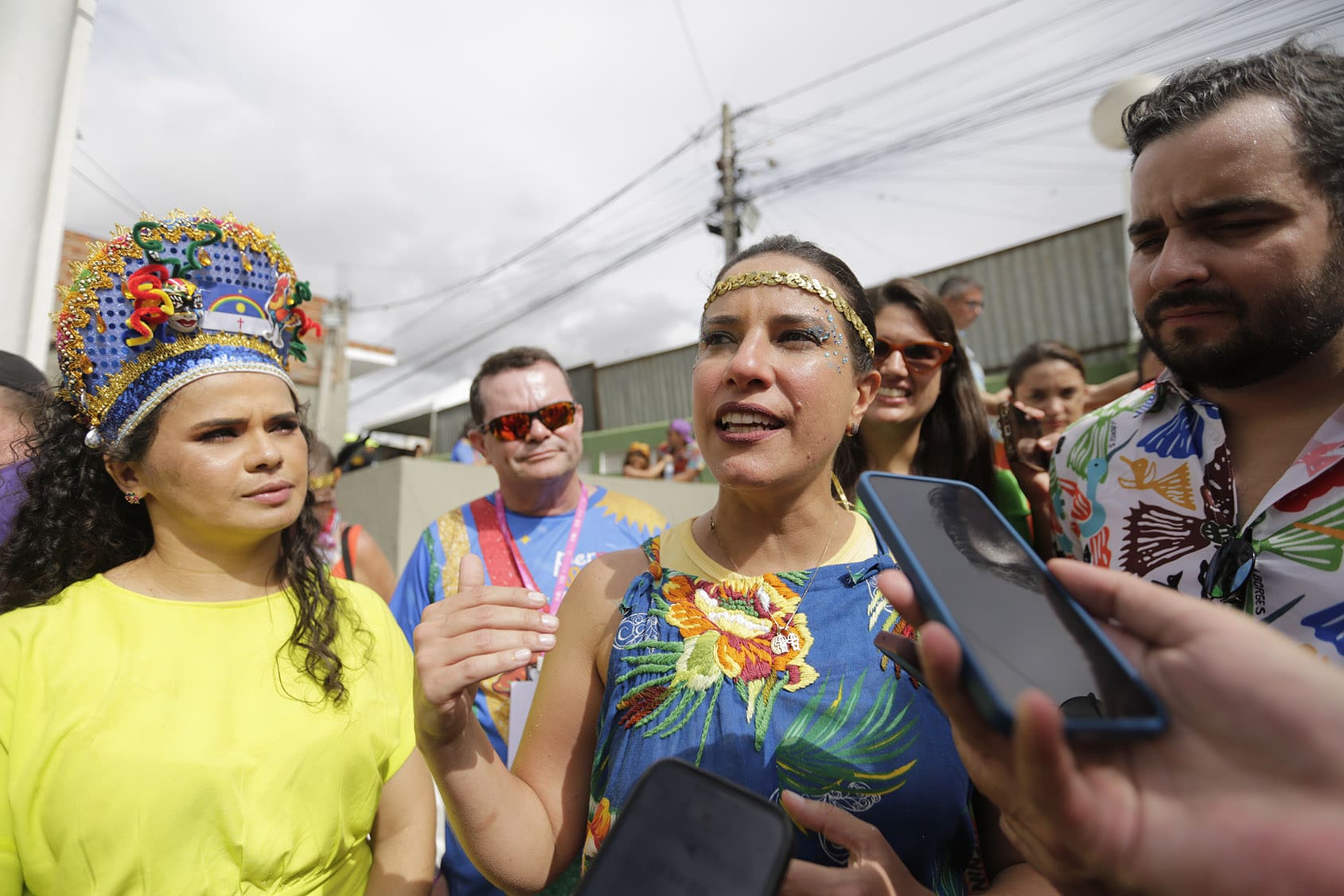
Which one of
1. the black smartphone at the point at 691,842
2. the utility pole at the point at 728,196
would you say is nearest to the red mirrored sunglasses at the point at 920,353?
the black smartphone at the point at 691,842

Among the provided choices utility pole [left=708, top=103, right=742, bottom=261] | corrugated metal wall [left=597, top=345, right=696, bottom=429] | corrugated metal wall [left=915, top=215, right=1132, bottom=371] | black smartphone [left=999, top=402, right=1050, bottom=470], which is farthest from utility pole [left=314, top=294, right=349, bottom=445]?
black smartphone [left=999, top=402, right=1050, bottom=470]

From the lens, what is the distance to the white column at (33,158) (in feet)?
11.5

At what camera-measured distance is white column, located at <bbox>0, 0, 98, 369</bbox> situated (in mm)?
3490

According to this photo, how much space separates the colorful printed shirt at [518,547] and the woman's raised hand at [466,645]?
153cm

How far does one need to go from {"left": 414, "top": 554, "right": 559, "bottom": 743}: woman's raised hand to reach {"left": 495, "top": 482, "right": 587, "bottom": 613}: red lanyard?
1.69 m

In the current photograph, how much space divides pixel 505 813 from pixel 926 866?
797mm

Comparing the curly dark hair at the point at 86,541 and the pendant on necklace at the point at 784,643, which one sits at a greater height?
the curly dark hair at the point at 86,541

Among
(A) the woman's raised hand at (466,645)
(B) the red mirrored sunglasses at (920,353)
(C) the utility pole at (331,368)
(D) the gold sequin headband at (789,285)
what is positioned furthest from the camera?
(C) the utility pole at (331,368)

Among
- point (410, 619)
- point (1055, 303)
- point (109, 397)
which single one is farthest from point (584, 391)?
point (109, 397)

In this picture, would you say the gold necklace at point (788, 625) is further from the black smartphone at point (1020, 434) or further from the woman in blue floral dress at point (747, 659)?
the black smartphone at point (1020, 434)

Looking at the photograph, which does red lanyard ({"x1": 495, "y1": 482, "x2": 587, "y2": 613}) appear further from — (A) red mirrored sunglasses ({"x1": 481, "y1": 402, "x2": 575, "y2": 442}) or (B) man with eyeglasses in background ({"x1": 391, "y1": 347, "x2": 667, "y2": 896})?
(A) red mirrored sunglasses ({"x1": 481, "y1": 402, "x2": 575, "y2": 442})

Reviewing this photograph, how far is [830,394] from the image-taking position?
1592 mm

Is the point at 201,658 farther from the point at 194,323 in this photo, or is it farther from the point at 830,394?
the point at 830,394

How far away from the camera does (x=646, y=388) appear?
15.0m
